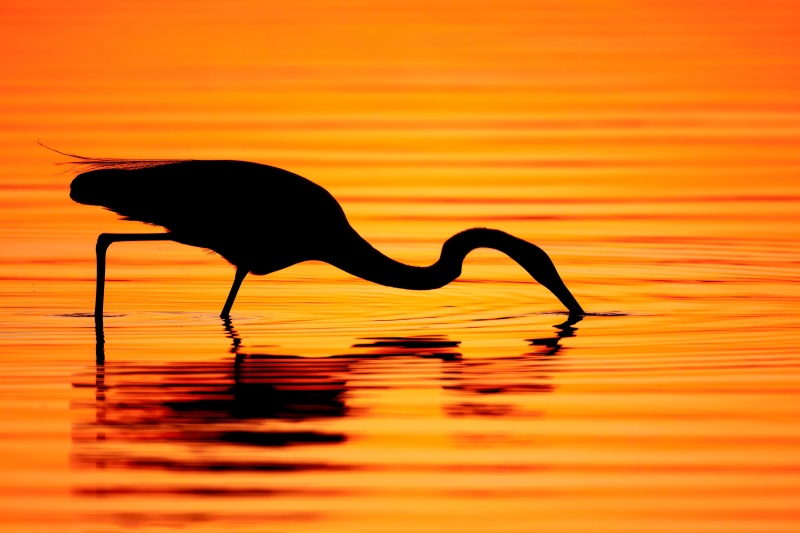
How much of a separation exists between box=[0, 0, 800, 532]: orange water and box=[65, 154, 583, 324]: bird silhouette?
46 cm

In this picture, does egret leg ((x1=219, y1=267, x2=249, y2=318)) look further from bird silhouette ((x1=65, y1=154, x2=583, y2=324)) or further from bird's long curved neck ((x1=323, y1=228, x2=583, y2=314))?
bird's long curved neck ((x1=323, y1=228, x2=583, y2=314))

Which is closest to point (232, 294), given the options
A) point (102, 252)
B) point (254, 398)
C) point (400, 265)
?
point (102, 252)

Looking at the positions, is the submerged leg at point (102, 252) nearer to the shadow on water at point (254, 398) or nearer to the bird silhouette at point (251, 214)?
the bird silhouette at point (251, 214)

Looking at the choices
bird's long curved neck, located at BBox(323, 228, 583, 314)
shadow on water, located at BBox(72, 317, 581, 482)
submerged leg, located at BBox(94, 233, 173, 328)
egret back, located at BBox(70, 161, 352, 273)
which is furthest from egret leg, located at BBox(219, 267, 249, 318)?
shadow on water, located at BBox(72, 317, 581, 482)

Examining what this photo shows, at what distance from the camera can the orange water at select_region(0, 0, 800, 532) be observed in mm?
11461

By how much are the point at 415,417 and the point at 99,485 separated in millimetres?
2462

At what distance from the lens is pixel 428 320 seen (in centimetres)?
1820

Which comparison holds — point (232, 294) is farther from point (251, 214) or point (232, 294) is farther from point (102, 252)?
point (102, 252)

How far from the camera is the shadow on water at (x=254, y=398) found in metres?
12.2

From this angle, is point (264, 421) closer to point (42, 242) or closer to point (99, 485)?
point (99, 485)

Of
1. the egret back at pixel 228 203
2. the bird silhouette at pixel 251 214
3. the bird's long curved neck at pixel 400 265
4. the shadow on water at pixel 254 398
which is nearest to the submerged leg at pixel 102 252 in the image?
the bird silhouette at pixel 251 214

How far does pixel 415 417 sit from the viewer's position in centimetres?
1337

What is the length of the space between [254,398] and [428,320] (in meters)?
4.36

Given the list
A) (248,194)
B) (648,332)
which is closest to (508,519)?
(648,332)
